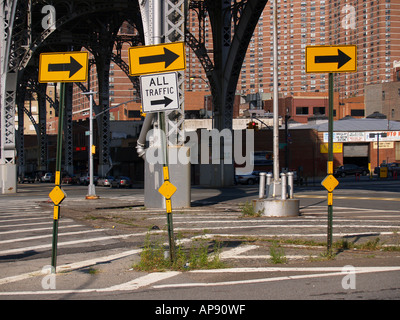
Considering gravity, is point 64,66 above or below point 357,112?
below

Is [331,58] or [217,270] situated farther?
[331,58]

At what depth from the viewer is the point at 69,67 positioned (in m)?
10.6

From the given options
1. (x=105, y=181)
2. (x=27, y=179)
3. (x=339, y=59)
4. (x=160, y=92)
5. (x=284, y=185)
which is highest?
(x=339, y=59)

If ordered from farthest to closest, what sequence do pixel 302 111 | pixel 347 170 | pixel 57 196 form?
pixel 302 111 → pixel 347 170 → pixel 57 196

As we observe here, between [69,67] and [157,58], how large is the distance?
172 centimetres

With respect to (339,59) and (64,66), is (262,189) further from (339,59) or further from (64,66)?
(64,66)

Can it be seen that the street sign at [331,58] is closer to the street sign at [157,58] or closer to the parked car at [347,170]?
the street sign at [157,58]

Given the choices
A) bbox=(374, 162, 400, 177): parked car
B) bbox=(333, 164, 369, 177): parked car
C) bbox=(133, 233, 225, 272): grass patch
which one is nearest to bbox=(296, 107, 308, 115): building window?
bbox=(374, 162, 400, 177): parked car

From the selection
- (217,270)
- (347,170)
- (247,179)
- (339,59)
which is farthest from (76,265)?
(347,170)

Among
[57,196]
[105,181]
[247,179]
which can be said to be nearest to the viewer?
[57,196]

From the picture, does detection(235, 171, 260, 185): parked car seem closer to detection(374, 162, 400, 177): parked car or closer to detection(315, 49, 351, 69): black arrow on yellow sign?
detection(374, 162, 400, 177): parked car

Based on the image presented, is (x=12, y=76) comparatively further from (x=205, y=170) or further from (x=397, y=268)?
(x=397, y=268)

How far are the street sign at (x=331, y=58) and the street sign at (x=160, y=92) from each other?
2985 millimetres
